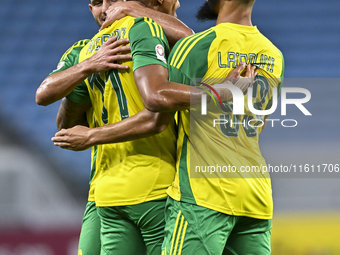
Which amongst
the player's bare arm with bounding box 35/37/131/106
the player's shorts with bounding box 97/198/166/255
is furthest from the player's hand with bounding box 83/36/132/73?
the player's shorts with bounding box 97/198/166/255

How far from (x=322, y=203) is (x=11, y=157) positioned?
8.21ft

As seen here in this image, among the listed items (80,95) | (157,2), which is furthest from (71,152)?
(157,2)

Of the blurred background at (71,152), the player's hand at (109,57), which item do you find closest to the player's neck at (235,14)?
the player's hand at (109,57)

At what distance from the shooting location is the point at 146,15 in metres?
1.47

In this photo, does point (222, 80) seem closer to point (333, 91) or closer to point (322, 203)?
point (322, 203)

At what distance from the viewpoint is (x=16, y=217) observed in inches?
122

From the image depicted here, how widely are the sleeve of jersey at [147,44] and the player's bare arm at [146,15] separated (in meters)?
0.13

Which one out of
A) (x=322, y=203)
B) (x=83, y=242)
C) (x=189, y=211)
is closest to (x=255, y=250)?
(x=189, y=211)

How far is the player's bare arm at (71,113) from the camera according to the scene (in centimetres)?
160

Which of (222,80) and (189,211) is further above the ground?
(222,80)

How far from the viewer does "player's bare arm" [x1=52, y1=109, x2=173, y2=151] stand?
125 cm

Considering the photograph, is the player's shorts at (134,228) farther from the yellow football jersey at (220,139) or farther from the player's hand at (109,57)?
the player's hand at (109,57)

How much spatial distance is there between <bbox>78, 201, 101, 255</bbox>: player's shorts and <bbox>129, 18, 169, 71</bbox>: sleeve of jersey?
72 centimetres

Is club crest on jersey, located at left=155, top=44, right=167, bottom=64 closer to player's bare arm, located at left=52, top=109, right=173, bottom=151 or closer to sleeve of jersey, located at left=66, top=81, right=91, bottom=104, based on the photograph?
player's bare arm, located at left=52, top=109, right=173, bottom=151
